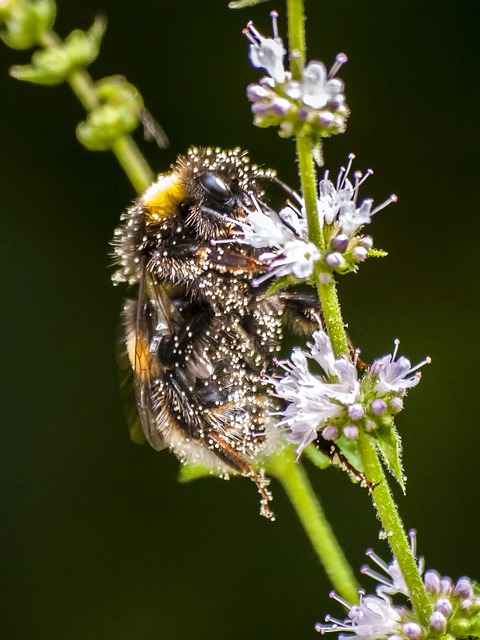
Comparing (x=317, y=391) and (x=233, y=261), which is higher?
(x=233, y=261)

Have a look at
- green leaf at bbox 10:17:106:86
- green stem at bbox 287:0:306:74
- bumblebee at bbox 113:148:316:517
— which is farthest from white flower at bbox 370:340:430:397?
green leaf at bbox 10:17:106:86

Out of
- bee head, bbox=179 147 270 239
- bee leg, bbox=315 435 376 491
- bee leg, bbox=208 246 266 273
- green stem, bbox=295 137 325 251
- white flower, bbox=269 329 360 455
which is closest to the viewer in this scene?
green stem, bbox=295 137 325 251

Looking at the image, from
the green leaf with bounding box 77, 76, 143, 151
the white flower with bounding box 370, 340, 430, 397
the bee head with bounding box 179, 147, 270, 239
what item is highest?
the bee head with bounding box 179, 147, 270, 239

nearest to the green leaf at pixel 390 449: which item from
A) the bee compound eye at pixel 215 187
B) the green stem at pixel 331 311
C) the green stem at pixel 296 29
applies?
the green stem at pixel 331 311

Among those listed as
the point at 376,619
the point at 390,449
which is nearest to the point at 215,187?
the point at 390,449

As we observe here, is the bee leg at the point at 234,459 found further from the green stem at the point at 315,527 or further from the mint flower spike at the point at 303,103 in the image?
the mint flower spike at the point at 303,103

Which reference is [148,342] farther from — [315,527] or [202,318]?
[315,527]

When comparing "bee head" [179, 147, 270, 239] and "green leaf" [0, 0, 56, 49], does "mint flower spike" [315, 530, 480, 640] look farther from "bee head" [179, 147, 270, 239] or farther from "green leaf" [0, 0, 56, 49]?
"green leaf" [0, 0, 56, 49]
